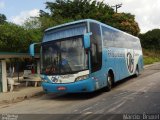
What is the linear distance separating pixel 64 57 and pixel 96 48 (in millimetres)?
1630

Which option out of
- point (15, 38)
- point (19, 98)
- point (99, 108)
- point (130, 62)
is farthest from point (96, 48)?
point (15, 38)

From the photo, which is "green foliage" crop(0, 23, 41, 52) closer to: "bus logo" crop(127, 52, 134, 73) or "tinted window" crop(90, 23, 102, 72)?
"bus logo" crop(127, 52, 134, 73)

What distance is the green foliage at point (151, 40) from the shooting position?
73463 millimetres

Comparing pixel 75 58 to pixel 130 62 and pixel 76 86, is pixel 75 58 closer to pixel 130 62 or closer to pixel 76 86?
pixel 76 86

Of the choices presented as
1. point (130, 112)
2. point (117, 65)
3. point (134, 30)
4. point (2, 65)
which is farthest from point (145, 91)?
point (134, 30)

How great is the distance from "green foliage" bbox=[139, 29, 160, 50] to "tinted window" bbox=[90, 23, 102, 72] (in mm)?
57102

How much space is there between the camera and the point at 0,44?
104ft

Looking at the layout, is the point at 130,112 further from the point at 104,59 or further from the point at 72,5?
the point at 72,5

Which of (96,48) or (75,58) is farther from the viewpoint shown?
(96,48)

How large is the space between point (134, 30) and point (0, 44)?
28569 mm

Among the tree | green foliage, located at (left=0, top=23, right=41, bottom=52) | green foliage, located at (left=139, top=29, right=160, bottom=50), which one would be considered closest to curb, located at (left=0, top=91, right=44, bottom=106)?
green foliage, located at (left=0, top=23, right=41, bottom=52)

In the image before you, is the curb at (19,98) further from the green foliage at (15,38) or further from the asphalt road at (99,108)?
the green foliage at (15,38)

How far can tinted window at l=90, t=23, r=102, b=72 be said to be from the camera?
1644cm

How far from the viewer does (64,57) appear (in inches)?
639
